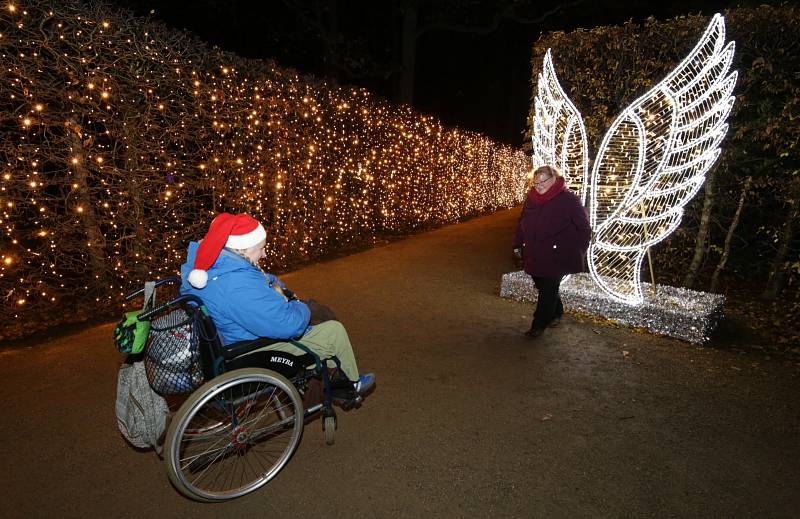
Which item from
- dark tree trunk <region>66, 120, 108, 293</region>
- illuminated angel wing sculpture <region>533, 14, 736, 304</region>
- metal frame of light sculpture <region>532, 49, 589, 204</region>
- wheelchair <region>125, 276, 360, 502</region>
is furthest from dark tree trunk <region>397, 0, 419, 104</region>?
wheelchair <region>125, 276, 360, 502</region>

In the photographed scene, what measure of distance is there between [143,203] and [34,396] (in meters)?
2.25

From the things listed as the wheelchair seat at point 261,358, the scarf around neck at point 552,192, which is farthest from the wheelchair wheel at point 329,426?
the scarf around neck at point 552,192

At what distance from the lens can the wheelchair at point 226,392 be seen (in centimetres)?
212

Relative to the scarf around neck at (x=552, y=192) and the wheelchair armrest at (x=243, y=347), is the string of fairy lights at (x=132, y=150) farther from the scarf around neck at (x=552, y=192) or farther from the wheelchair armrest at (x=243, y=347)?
the scarf around neck at (x=552, y=192)

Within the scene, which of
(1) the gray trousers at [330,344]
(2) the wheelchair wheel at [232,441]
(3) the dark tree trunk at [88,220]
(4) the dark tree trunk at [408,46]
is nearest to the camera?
(2) the wheelchair wheel at [232,441]

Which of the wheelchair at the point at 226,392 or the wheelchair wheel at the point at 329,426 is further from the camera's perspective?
the wheelchair wheel at the point at 329,426

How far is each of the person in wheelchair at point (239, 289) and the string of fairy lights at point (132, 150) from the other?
272cm

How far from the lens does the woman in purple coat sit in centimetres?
404

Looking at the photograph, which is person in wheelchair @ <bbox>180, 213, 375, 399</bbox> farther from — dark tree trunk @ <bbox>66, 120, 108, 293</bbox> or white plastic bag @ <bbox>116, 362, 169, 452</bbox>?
dark tree trunk @ <bbox>66, 120, 108, 293</bbox>

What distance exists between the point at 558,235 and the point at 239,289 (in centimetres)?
292

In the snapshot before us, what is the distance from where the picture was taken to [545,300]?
4324 mm

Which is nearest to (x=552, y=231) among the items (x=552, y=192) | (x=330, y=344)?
(x=552, y=192)

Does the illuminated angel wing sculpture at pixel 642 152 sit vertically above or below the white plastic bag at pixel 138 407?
above

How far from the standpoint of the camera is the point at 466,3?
15539mm
